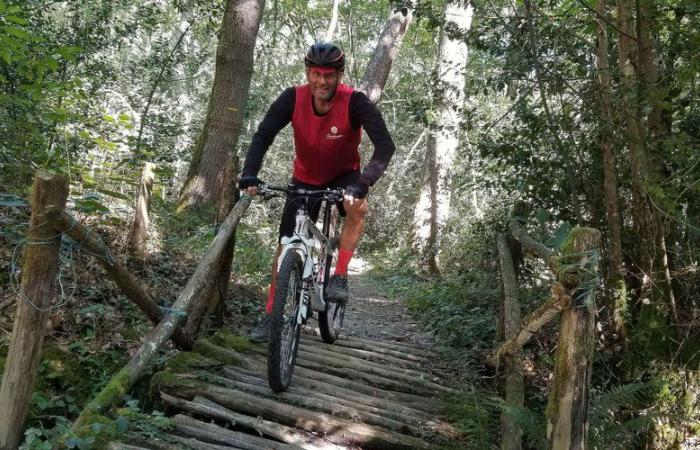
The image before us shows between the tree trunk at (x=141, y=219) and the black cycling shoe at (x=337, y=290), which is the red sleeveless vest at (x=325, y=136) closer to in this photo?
the black cycling shoe at (x=337, y=290)

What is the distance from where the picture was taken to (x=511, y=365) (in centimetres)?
390

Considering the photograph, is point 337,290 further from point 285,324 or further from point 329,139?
point 329,139

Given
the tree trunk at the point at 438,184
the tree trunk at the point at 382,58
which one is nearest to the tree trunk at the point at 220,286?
the tree trunk at the point at 382,58

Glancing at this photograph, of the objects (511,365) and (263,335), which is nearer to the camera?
(511,365)

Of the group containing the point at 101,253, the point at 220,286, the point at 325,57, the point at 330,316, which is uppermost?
the point at 325,57

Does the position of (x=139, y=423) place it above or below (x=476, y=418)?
below

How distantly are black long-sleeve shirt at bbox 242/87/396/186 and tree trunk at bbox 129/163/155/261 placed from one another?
210 centimetres

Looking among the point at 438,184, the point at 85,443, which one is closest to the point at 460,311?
the point at 85,443

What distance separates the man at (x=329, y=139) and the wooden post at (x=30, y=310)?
4.71 ft

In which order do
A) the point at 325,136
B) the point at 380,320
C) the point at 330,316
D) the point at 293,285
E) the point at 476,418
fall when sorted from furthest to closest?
the point at 380,320 → the point at 330,316 → the point at 325,136 → the point at 293,285 → the point at 476,418

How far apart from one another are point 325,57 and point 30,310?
2521 mm

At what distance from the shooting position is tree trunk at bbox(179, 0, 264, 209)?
8.84m

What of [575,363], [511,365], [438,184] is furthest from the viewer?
[438,184]

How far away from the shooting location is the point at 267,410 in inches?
148
